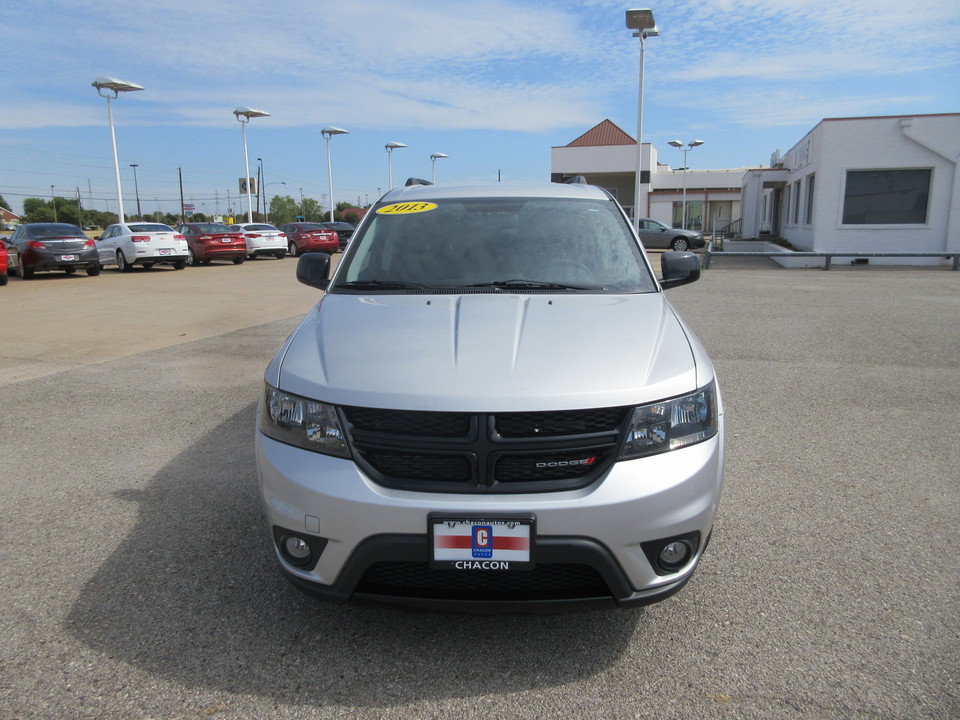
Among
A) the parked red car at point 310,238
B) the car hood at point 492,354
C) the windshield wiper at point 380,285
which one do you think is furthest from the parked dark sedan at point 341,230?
the car hood at point 492,354

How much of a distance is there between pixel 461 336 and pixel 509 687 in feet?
4.08

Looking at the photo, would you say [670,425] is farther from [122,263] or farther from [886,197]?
[122,263]

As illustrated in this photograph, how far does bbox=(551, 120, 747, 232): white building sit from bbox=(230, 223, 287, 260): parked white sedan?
84.0 ft

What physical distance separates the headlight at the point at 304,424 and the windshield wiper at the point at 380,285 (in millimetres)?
999

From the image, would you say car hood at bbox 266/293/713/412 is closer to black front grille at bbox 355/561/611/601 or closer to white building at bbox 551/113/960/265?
black front grille at bbox 355/561/611/601

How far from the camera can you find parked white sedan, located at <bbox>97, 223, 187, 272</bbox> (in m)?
22.1

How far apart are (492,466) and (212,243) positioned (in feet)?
82.3

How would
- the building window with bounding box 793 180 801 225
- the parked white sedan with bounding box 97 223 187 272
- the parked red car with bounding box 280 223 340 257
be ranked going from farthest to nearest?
the parked red car with bounding box 280 223 340 257 → the building window with bounding box 793 180 801 225 → the parked white sedan with bounding box 97 223 187 272

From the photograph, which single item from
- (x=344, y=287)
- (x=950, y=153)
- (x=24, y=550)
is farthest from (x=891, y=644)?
(x=950, y=153)

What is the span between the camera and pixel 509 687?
7.89ft

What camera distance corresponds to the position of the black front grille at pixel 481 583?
2.36 metres

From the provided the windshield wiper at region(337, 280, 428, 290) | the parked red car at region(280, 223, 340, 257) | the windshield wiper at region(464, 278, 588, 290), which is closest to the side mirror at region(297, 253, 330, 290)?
the windshield wiper at region(337, 280, 428, 290)

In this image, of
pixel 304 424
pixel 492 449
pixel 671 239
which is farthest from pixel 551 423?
pixel 671 239

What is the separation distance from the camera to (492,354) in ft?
8.54
